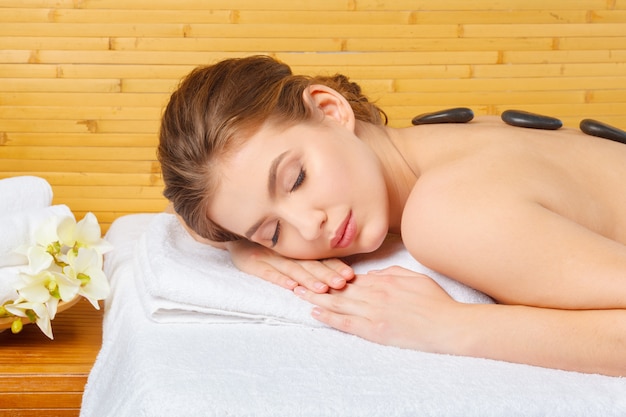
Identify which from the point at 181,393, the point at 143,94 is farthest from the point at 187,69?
the point at 181,393

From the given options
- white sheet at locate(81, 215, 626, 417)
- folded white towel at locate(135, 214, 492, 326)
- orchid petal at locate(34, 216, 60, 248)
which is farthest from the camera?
orchid petal at locate(34, 216, 60, 248)

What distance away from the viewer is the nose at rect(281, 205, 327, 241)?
4.73 feet

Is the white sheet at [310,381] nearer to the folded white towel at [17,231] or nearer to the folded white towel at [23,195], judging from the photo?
Answer: the folded white towel at [17,231]

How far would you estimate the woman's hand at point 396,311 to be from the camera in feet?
4.19

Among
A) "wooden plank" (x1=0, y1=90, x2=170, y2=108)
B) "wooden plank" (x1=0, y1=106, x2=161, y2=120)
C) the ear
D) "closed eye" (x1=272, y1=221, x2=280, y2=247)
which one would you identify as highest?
the ear

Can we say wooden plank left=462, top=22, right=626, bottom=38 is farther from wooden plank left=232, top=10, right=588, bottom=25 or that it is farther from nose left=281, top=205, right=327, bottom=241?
nose left=281, top=205, right=327, bottom=241

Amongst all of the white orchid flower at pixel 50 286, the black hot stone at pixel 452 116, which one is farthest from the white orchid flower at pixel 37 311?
the black hot stone at pixel 452 116

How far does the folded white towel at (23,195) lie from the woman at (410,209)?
37 cm

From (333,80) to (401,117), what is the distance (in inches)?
28.7

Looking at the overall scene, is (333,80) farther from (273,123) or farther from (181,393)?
(181,393)

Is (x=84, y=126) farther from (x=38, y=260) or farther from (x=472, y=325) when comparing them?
(x=472, y=325)

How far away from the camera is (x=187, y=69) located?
97.4 inches

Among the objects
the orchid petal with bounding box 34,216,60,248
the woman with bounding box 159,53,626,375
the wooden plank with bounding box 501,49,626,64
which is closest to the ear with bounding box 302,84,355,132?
the woman with bounding box 159,53,626,375

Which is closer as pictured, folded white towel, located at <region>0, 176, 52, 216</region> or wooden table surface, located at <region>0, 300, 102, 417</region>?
wooden table surface, located at <region>0, 300, 102, 417</region>
